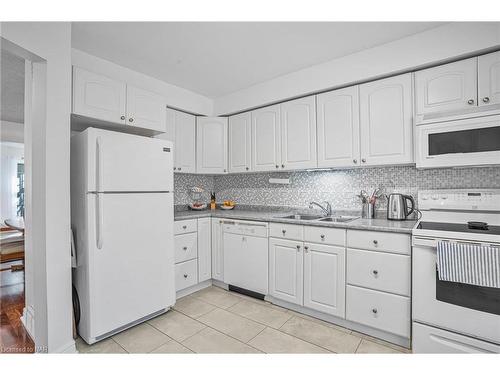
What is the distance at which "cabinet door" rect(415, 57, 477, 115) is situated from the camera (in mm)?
1876

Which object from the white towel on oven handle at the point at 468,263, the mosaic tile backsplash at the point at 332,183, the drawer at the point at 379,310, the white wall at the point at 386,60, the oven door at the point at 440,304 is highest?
the white wall at the point at 386,60

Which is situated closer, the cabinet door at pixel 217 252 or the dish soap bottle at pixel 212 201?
the cabinet door at pixel 217 252

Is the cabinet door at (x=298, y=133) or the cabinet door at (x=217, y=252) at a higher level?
the cabinet door at (x=298, y=133)

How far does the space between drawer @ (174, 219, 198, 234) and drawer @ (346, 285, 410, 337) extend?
1.66 meters

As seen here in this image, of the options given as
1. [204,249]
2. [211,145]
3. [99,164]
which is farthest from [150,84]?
[204,249]

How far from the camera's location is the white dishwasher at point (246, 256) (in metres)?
2.58

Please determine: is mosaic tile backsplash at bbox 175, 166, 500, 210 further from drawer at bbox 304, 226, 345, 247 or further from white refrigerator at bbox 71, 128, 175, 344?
white refrigerator at bbox 71, 128, 175, 344

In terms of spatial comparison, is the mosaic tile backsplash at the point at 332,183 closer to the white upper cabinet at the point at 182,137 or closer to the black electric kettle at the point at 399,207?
the black electric kettle at the point at 399,207

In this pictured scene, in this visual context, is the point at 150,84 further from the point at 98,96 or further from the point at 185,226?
the point at 185,226

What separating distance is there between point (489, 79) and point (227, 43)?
78.9 inches

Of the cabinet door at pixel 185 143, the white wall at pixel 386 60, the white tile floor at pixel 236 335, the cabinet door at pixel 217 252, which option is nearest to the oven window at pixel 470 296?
the white tile floor at pixel 236 335

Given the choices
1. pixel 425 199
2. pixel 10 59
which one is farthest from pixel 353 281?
pixel 10 59

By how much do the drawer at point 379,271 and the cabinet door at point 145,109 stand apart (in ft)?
6.88

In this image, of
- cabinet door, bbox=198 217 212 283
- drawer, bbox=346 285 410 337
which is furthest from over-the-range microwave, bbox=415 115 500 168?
cabinet door, bbox=198 217 212 283
